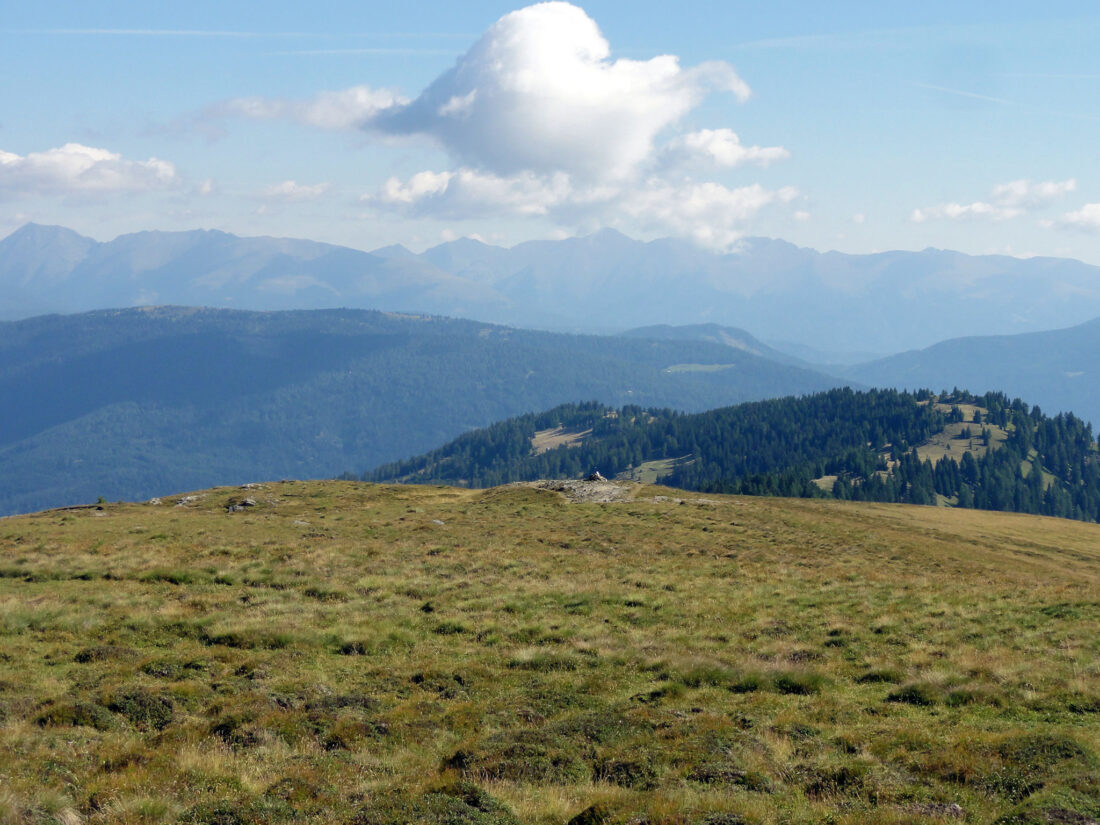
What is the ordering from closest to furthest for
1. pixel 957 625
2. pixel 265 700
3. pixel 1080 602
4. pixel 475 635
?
pixel 265 700 < pixel 475 635 < pixel 957 625 < pixel 1080 602

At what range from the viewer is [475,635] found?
885 inches

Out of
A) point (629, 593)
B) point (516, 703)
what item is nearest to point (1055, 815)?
point (516, 703)

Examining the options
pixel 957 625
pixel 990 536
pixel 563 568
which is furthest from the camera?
pixel 990 536

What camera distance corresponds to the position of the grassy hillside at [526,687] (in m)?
10.7

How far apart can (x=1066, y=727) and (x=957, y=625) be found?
10.4m

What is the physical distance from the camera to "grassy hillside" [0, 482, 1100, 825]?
10.7 meters

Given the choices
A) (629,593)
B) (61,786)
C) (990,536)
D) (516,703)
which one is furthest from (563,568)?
(990,536)

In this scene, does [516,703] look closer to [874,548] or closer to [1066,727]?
[1066,727]

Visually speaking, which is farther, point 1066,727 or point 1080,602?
point 1080,602

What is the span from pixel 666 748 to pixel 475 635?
1052 cm

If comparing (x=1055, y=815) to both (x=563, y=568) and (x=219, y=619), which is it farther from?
(x=563, y=568)

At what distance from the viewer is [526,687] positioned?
17.4 metres

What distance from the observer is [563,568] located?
35.0 m

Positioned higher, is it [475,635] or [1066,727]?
[1066,727]
